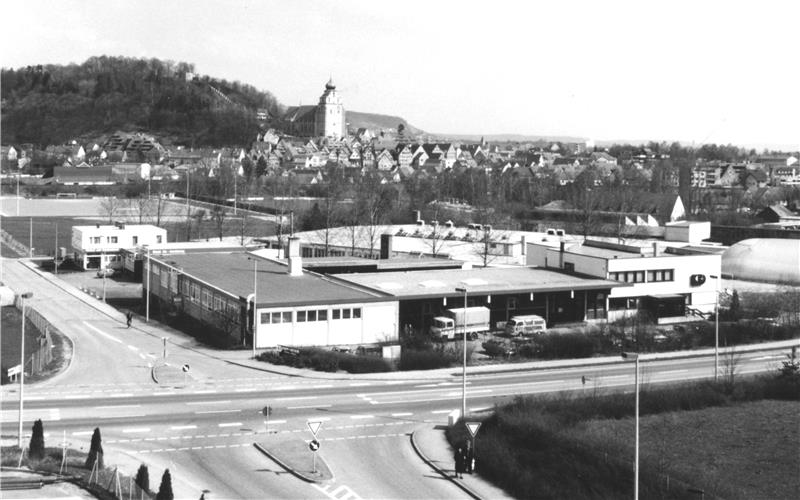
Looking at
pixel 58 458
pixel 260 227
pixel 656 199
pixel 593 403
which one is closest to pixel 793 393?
pixel 593 403

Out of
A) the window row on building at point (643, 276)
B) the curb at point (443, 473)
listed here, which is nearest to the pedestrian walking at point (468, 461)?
the curb at point (443, 473)

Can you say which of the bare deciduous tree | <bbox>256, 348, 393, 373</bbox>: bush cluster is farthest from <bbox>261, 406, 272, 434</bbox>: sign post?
the bare deciduous tree

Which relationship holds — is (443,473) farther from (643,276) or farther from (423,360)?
(643,276)

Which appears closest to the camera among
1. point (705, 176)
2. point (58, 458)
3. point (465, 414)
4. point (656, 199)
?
point (58, 458)

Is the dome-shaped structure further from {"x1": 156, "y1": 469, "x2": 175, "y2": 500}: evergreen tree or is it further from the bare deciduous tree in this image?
the bare deciduous tree

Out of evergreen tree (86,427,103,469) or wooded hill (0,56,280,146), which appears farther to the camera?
wooded hill (0,56,280,146)

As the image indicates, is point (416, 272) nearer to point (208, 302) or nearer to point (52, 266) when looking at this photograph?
point (208, 302)
